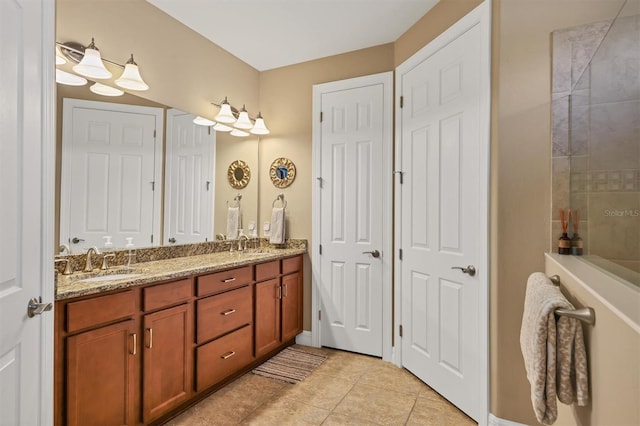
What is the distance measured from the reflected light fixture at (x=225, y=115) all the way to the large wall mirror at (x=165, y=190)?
0.17m

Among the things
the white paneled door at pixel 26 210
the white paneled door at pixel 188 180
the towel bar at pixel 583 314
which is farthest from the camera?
the white paneled door at pixel 188 180

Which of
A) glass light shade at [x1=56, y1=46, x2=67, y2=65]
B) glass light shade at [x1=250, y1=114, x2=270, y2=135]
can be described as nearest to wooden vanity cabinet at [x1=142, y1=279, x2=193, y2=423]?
glass light shade at [x1=56, y1=46, x2=67, y2=65]

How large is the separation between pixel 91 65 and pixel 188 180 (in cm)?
104

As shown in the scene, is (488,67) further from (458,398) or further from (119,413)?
(119,413)

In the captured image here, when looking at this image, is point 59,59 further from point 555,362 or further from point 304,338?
point 304,338

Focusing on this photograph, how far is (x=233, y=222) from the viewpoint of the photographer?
329 cm

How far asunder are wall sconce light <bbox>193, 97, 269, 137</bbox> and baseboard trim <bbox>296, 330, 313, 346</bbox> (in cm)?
204

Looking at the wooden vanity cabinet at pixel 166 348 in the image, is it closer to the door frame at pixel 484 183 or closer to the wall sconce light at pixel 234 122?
the wall sconce light at pixel 234 122

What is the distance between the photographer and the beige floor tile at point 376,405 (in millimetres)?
2104

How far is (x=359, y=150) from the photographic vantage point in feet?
10.0

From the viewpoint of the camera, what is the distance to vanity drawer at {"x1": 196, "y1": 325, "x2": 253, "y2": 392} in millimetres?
2186

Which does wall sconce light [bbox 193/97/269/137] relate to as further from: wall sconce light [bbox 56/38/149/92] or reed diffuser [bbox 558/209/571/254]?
reed diffuser [bbox 558/209/571/254]

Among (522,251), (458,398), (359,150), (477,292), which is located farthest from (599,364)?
(359,150)

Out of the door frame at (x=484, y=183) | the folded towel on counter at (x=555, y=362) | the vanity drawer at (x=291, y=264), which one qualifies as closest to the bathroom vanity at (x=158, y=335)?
the vanity drawer at (x=291, y=264)
